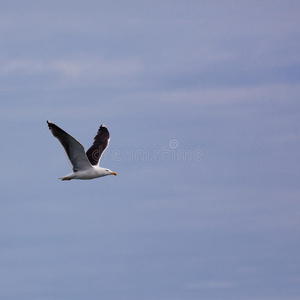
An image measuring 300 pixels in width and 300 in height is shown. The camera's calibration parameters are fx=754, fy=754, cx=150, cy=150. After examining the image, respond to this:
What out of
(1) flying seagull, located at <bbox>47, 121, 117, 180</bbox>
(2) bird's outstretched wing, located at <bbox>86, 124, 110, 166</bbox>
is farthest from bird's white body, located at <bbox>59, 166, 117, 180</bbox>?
(2) bird's outstretched wing, located at <bbox>86, 124, 110, 166</bbox>

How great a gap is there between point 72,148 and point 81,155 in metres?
0.85

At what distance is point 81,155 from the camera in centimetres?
4184

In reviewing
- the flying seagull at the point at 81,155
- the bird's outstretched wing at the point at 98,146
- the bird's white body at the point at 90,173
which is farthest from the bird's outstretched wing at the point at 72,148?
the bird's outstretched wing at the point at 98,146

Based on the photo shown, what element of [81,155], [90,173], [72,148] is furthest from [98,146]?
[72,148]

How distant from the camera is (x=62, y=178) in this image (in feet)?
142

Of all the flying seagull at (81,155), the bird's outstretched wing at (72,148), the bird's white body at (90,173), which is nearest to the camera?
the bird's outstretched wing at (72,148)

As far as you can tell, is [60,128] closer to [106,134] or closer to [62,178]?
[62,178]

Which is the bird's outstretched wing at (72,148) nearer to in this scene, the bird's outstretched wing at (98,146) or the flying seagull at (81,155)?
the flying seagull at (81,155)

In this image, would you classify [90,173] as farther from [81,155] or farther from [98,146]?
[98,146]

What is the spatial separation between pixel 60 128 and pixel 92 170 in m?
4.55

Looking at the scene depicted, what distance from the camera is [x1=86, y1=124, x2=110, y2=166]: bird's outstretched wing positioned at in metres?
46.8

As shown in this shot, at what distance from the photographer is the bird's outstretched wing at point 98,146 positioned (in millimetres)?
46750

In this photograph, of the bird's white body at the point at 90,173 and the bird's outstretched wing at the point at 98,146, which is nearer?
the bird's white body at the point at 90,173

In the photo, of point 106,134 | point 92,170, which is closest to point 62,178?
point 92,170
